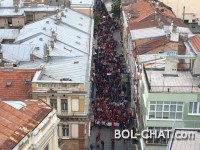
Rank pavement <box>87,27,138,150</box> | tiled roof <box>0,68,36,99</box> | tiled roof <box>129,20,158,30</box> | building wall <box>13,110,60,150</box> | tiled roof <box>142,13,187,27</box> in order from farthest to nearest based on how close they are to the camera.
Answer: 1. tiled roof <box>142,13,187,27</box>
2. tiled roof <box>129,20,158,30</box>
3. pavement <box>87,27,138,150</box>
4. tiled roof <box>0,68,36,99</box>
5. building wall <box>13,110,60,150</box>

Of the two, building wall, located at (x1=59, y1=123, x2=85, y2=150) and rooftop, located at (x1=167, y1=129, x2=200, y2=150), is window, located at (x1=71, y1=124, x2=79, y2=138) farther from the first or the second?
rooftop, located at (x1=167, y1=129, x2=200, y2=150)

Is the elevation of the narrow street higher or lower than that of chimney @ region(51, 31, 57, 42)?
lower

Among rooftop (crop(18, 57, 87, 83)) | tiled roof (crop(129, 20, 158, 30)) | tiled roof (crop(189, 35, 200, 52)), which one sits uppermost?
tiled roof (crop(189, 35, 200, 52))

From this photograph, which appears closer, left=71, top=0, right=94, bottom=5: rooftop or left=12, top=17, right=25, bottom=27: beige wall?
left=12, top=17, right=25, bottom=27: beige wall

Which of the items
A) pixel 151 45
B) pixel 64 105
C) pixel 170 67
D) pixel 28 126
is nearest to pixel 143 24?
pixel 151 45

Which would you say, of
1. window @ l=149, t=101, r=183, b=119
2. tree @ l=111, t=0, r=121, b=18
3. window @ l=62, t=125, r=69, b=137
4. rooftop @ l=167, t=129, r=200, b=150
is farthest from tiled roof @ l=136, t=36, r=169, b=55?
tree @ l=111, t=0, r=121, b=18

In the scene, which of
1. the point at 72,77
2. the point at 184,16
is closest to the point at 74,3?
the point at 184,16

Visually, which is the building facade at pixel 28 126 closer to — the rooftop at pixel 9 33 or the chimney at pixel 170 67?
the chimney at pixel 170 67
